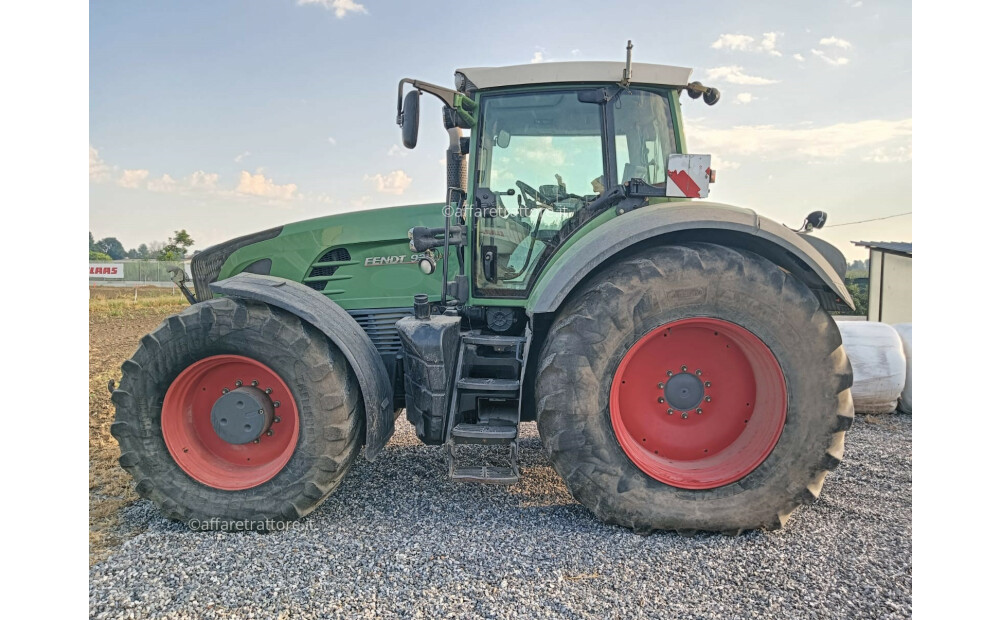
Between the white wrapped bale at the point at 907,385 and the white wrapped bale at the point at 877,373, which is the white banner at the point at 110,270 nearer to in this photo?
the white wrapped bale at the point at 877,373

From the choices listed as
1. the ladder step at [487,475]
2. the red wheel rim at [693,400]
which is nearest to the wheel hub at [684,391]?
the red wheel rim at [693,400]

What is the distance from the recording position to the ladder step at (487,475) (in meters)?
3.13

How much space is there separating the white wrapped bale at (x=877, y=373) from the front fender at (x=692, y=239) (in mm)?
2830

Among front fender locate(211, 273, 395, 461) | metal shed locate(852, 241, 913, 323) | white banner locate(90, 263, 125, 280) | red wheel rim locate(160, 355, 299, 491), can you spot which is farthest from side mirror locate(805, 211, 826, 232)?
white banner locate(90, 263, 125, 280)

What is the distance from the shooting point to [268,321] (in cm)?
320

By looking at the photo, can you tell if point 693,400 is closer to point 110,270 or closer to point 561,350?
point 561,350

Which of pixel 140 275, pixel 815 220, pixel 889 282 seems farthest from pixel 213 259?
pixel 140 275

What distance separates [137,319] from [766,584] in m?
15.6

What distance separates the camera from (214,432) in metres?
3.42

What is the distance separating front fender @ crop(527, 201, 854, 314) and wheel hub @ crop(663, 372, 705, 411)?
2.59 ft

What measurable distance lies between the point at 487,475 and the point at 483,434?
0.23 metres

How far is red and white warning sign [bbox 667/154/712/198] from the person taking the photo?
3.38 m

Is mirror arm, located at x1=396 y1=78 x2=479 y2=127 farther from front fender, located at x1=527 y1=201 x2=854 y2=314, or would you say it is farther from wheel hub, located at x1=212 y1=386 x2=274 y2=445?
wheel hub, located at x1=212 y1=386 x2=274 y2=445

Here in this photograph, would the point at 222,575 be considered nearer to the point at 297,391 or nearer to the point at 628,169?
the point at 297,391
